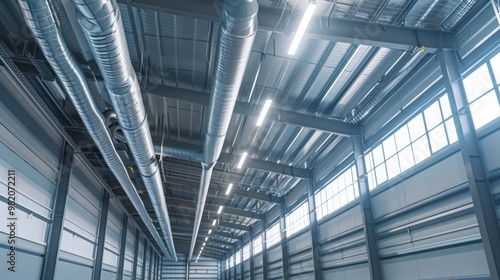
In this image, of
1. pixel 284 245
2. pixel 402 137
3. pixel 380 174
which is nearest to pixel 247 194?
pixel 284 245

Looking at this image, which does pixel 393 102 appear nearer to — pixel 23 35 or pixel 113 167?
pixel 113 167

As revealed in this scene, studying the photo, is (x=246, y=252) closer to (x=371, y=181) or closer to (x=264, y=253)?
(x=264, y=253)

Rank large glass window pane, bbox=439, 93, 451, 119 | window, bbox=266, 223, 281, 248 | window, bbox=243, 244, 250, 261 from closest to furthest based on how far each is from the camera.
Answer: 1. large glass window pane, bbox=439, 93, 451, 119
2. window, bbox=266, 223, 281, 248
3. window, bbox=243, 244, 250, 261

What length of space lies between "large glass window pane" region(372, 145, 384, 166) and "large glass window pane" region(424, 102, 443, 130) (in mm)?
2118

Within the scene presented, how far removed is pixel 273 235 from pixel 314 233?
22.5 ft

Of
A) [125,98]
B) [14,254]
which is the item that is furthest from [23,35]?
[14,254]

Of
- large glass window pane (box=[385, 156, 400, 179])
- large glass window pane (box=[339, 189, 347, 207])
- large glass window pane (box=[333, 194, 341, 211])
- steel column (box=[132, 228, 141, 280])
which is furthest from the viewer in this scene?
steel column (box=[132, 228, 141, 280])

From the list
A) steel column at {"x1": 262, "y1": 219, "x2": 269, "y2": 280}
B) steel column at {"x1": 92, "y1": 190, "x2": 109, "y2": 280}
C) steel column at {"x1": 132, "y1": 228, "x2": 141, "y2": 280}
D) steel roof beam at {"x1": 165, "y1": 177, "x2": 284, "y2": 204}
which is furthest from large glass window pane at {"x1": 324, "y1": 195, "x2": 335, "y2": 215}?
steel column at {"x1": 132, "y1": 228, "x2": 141, "y2": 280}

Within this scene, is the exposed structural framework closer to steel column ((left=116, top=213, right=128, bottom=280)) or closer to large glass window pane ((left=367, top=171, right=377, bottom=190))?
large glass window pane ((left=367, top=171, right=377, bottom=190))

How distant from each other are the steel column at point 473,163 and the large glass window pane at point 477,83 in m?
0.14

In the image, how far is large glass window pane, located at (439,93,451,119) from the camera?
7.96 metres

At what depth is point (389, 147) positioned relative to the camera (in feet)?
33.3

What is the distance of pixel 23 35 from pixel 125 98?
327 centimetres

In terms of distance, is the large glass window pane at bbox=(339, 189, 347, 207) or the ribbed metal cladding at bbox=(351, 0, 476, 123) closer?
the ribbed metal cladding at bbox=(351, 0, 476, 123)
